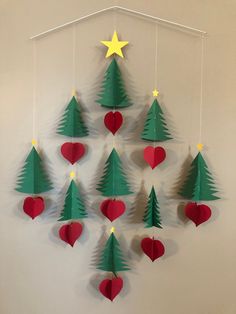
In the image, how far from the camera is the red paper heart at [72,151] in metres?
0.99

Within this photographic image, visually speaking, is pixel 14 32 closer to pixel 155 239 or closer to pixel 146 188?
pixel 146 188

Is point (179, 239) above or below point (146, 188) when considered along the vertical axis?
below

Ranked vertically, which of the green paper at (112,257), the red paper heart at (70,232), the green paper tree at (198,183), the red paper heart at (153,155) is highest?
the red paper heart at (153,155)

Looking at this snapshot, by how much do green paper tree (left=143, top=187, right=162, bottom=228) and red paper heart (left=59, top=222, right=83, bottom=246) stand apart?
0.23 metres

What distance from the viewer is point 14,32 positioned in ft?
3.33

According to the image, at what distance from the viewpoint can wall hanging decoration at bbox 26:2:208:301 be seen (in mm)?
978

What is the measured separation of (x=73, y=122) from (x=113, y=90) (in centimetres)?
17

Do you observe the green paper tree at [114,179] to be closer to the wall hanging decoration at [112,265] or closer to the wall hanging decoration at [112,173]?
the wall hanging decoration at [112,173]

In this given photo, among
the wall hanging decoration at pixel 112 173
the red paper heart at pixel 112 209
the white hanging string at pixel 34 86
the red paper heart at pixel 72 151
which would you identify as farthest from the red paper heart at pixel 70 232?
the white hanging string at pixel 34 86

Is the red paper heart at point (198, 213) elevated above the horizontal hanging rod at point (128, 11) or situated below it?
below

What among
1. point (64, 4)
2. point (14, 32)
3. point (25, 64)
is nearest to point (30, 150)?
point (25, 64)

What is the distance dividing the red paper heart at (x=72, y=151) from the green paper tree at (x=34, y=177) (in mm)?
94

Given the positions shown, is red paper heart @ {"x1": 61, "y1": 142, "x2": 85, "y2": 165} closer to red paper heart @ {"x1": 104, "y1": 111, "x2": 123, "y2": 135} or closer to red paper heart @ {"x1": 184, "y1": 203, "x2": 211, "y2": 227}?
red paper heart @ {"x1": 104, "y1": 111, "x2": 123, "y2": 135}

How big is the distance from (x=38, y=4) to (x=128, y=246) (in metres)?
0.88
